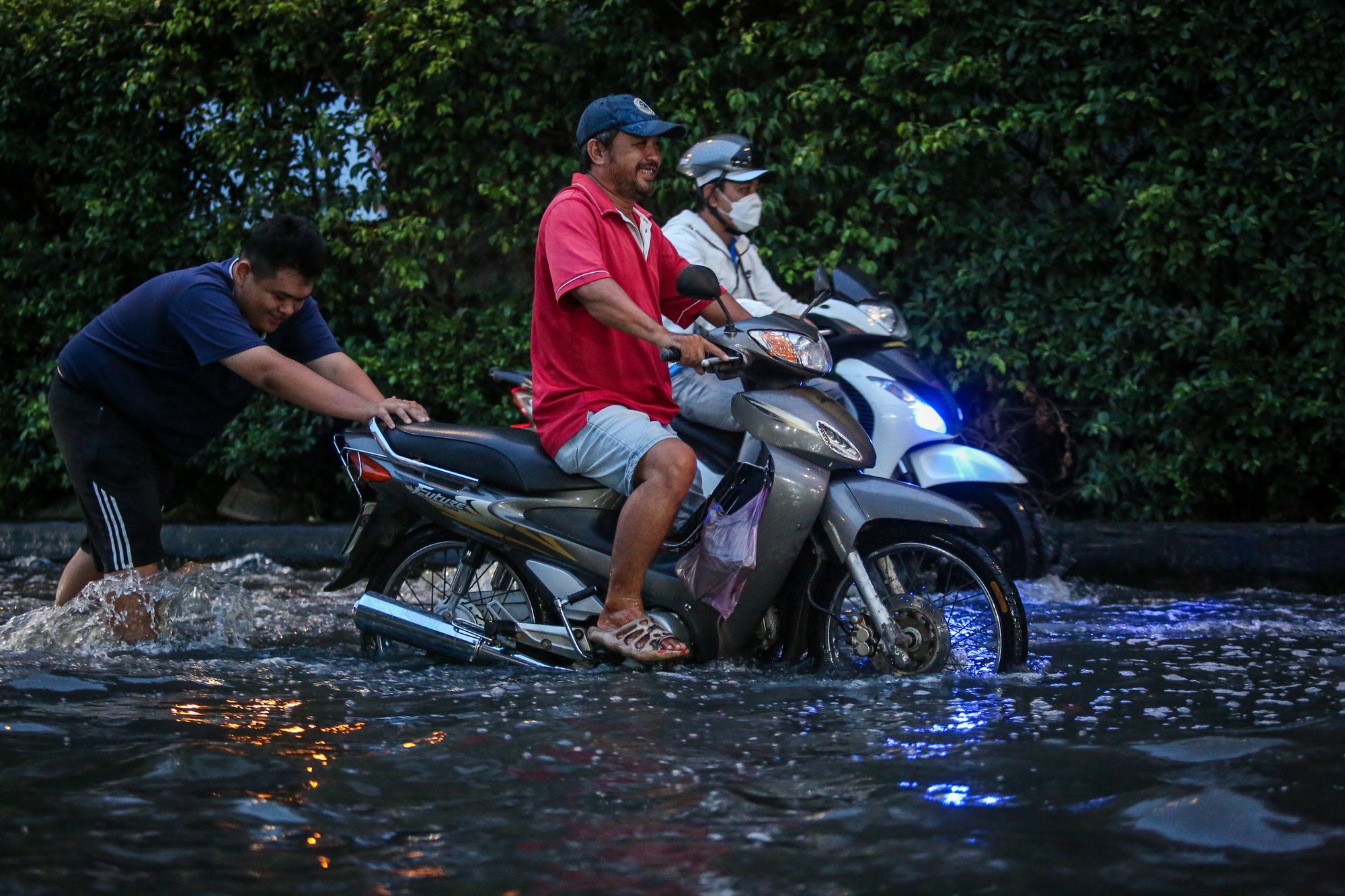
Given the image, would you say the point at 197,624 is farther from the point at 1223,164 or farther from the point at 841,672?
the point at 1223,164

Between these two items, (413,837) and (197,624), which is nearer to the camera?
(413,837)

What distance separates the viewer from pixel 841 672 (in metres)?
4.65

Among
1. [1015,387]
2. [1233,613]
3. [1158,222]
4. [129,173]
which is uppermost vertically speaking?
[129,173]

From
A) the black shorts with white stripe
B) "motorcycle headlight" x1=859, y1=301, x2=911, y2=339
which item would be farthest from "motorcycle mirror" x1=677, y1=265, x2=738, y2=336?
"motorcycle headlight" x1=859, y1=301, x2=911, y2=339

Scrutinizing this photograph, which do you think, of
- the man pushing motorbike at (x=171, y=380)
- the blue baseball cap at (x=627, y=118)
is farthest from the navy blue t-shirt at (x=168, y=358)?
the blue baseball cap at (x=627, y=118)

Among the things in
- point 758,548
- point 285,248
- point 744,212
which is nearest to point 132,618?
point 285,248

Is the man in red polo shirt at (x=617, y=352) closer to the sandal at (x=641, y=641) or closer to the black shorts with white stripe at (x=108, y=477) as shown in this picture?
the sandal at (x=641, y=641)

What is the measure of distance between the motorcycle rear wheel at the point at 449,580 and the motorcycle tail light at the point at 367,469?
0.98 ft

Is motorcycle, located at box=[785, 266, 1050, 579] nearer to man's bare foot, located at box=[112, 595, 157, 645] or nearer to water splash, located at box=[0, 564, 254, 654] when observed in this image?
water splash, located at box=[0, 564, 254, 654]

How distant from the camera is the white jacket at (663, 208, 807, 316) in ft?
21.1

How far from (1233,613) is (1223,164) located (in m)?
2.75

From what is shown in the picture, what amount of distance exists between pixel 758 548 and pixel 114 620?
91.3 inches

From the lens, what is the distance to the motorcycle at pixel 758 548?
4562 mm

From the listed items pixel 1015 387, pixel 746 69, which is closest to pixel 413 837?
pixel 1015 387
